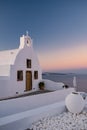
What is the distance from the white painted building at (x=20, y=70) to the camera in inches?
518

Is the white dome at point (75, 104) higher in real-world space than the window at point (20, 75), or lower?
lower

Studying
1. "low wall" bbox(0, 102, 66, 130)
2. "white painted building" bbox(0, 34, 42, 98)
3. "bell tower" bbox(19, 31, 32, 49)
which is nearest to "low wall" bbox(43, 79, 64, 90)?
"white painted building" bbox(0, 34, 42, 98)

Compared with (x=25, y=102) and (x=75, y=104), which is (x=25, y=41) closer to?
(x=25, y=102)

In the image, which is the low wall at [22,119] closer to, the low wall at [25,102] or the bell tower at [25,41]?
the low wall at [25,102]

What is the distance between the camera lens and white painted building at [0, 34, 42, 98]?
13156 millimetres

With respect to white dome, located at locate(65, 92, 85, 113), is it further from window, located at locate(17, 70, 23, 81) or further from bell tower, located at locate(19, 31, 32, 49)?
bell tower, located at locate(19, 31, 32, 49)

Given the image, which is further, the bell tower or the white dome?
the bell tower

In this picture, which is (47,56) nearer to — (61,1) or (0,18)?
(0,18)

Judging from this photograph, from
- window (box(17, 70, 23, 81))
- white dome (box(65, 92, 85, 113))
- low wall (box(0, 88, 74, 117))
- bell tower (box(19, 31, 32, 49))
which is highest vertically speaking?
bell tower (box(19, 31, 32, 49))

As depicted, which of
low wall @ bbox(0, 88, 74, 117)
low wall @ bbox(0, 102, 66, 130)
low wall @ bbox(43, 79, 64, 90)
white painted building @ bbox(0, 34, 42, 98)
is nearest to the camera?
low wall @ bbox(0, 102, 66, 130)

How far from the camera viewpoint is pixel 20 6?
484 inches

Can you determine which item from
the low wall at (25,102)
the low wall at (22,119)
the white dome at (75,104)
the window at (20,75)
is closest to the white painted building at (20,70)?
the window at (20,75)

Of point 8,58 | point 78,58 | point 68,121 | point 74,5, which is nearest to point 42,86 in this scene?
point 8,58

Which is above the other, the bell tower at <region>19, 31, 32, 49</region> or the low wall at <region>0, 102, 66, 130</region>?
the bell tower at <region>19, 31, 32, 49</region>
